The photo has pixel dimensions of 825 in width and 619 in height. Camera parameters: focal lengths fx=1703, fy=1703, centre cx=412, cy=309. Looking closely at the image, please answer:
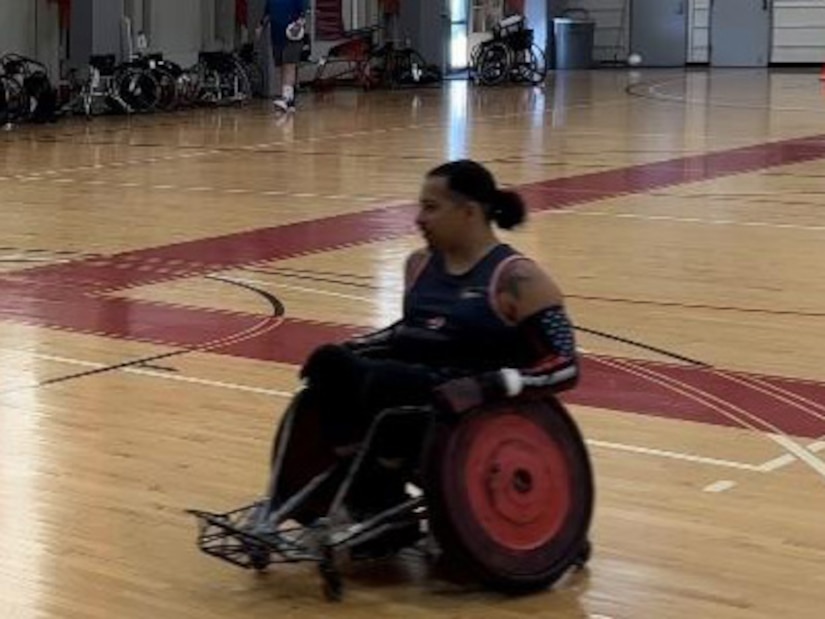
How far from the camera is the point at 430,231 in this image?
430cm

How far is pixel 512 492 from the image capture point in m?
4.10

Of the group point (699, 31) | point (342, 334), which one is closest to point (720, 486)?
point (342, 334)

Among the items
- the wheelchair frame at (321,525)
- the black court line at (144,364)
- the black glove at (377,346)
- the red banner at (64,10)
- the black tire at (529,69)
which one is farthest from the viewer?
the black tire at (529,69)

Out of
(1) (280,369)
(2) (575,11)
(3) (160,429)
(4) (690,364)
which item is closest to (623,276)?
(4) (690,364)

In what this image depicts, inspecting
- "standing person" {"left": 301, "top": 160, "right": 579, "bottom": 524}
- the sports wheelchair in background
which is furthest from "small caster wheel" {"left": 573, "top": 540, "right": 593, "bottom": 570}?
the sports wheelchair in background

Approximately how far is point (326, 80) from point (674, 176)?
13037mm

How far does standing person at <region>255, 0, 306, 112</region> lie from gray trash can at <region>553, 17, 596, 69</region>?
10.9 meters

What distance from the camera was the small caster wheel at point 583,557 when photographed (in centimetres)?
423

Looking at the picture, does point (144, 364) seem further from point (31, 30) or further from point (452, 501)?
point (31, 30)

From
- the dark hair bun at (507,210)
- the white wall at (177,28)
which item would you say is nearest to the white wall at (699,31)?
the white wall at (177,28)

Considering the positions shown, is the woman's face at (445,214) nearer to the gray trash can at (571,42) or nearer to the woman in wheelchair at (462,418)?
the woman in wheelchair at (462,418)

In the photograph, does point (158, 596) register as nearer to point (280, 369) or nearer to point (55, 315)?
point (280, 369)

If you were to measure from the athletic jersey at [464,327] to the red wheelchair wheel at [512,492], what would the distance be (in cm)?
20

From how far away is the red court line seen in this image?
20.4ft
